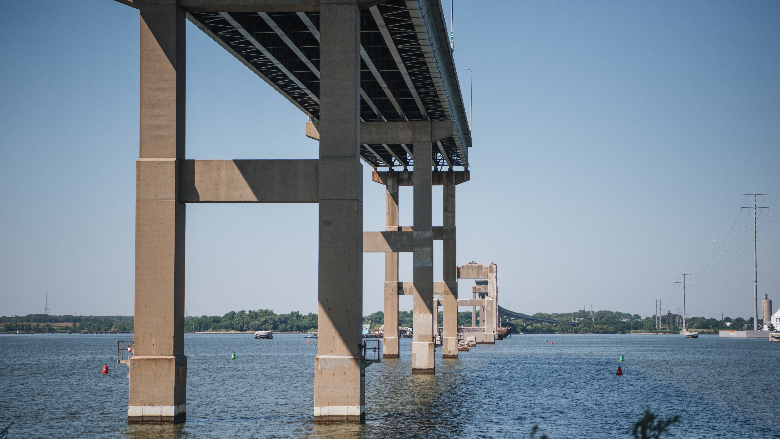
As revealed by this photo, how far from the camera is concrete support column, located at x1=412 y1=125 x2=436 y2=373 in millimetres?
56000

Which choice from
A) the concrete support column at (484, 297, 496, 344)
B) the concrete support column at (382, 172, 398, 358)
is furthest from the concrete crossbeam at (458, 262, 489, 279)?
the concrete support column at (484, 297, 496, 344)

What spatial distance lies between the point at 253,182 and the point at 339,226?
3.22 meters

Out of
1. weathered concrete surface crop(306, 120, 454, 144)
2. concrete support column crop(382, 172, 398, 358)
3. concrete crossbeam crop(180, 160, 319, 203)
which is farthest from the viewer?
concrete support column crop(382, 172, 398, 358)

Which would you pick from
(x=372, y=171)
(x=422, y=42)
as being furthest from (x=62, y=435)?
(x=372, y=171)

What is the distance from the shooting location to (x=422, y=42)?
127 ft

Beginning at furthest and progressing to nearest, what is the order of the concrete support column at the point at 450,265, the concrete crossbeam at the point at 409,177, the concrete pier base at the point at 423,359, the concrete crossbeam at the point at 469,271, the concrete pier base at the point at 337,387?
the concrete crossbeam at the point at 469,271
the concrete crossbeam at the point at 409,177
the concrete support column at the point at 450,265
the concrete pier base at the point at 423,359
the concrete pier base at the point at 337,387

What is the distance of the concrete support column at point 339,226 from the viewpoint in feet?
87.0

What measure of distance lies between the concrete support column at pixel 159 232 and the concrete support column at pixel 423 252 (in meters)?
29.8

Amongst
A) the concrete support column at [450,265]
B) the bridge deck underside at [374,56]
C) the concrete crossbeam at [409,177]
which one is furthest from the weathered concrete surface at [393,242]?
the concrete crossbeam at [409,177]

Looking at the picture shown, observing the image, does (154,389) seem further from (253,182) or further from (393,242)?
(393,242)

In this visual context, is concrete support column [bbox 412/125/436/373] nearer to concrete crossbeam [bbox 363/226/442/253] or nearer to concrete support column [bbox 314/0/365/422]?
concrete crossbeam [bbox 363/226/442/253]

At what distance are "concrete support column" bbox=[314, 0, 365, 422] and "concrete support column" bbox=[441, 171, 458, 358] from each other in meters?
44.6

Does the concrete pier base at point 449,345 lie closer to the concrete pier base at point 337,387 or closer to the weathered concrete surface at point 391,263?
the weathered concrete surface at point 391,263

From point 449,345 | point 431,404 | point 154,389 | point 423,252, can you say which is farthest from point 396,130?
point 154,389
